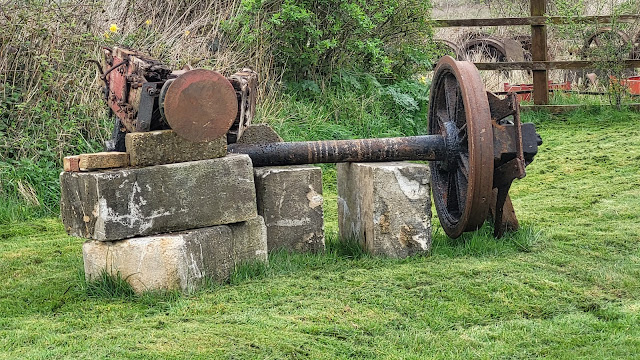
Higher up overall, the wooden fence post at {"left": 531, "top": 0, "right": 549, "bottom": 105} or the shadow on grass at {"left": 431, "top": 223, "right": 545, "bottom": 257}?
the wooden fence post at {"left": 531, "top": 0, "right": 549, "bottom": 105}

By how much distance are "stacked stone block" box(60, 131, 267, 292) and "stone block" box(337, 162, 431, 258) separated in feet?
2.92

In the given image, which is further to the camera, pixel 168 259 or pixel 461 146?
pixel 461 146

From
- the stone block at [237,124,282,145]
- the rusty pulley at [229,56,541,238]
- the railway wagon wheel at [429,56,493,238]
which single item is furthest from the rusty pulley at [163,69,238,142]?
the railway wagon wheel at [429,56,493,238]

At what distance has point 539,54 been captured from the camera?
11453 mm

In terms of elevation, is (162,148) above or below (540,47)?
below

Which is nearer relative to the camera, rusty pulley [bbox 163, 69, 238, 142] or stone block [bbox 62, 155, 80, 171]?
rusty pulley [bbox 163, 69, 238, 142]

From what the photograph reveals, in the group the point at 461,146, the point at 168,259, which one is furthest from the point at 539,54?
the point at 168,259

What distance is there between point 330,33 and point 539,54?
12.2 ft

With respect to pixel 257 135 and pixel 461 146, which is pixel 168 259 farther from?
pixel 461 146

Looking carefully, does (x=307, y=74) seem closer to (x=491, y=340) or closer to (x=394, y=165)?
(x=394, y=165)

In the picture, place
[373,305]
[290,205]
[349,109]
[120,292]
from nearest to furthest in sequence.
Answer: [373,305]
[120,292]
[290,205]
[349,109]

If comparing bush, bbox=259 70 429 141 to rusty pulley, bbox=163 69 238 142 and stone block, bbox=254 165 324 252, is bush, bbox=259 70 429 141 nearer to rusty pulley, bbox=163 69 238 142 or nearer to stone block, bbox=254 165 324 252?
stone block, bbox=254 165 324 252

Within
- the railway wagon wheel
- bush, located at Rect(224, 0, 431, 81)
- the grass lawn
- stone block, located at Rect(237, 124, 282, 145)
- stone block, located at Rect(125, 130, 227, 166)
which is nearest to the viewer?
the grass lawn

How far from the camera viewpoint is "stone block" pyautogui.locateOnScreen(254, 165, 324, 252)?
17.5 ft
